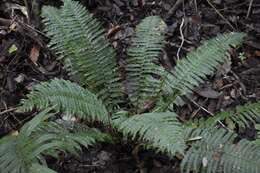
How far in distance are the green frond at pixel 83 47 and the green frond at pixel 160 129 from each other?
66 cm

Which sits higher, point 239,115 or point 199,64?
point 199,64

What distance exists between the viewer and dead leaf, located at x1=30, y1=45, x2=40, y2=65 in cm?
463

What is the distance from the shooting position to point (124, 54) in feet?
15.5

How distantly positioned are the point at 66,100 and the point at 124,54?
1.33 meters

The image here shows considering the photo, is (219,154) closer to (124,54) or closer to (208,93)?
(208,93)

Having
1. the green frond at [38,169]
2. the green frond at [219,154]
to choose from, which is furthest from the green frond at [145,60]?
the green frond at [38,169]

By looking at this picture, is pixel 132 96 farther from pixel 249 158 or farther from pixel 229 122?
pixel 249 158

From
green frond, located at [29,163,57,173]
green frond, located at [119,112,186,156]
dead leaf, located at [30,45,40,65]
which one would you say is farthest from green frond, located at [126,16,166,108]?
green frond, located at [29,163,57,173]

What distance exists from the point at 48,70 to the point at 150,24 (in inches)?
45.3

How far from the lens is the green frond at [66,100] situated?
136 inches

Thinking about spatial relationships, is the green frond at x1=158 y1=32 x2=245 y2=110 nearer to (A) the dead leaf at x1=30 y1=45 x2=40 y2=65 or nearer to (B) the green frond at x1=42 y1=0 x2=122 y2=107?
(B) the green frond at x1=42 y1=0 x2=122 y2=107

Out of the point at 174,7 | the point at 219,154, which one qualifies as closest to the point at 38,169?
the point at 219,154

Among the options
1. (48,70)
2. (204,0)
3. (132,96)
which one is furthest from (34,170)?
(204,0)

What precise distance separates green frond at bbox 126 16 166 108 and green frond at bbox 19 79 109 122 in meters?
0.49
